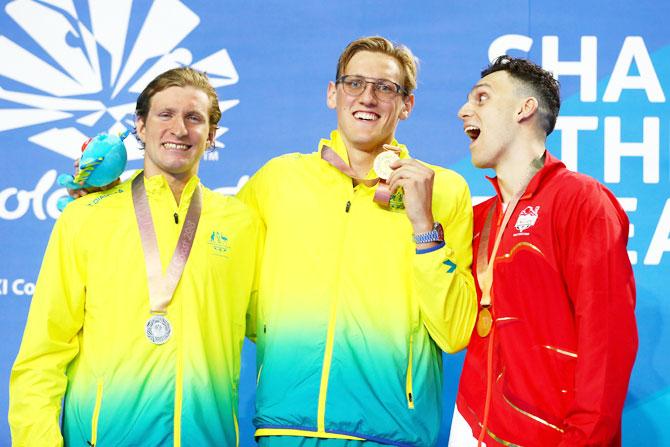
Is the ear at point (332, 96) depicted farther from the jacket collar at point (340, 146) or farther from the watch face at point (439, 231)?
the watch face at point (439, 231)

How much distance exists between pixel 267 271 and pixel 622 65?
2.16 m

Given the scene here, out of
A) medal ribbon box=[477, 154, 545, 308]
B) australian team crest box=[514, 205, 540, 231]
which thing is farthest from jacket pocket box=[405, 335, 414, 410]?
australian team crest box=[514, 205, 540, 231]

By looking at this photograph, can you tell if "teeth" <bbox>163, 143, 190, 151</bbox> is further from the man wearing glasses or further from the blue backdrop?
the blue backdrop

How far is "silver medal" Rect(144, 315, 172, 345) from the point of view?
277 cm

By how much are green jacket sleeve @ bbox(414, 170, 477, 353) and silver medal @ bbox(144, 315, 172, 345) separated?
0.83 metres

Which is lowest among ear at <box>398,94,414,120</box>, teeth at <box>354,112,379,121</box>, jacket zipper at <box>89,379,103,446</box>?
jacket zipper at <box>89,379,103,446</box>

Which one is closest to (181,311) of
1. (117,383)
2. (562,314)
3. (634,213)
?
(117,383)

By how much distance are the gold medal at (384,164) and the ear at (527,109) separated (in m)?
0.44

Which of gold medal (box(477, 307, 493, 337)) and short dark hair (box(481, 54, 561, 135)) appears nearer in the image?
gold medal (box(477, 307, 493, 337))

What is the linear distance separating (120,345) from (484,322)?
1185mm

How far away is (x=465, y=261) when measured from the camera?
2.98 metres

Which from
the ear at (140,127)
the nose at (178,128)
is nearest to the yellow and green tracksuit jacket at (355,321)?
the nose at (178,128)

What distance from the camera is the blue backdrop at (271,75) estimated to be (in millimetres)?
4086

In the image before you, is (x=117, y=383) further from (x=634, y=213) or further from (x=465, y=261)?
(x=634, y=213)
